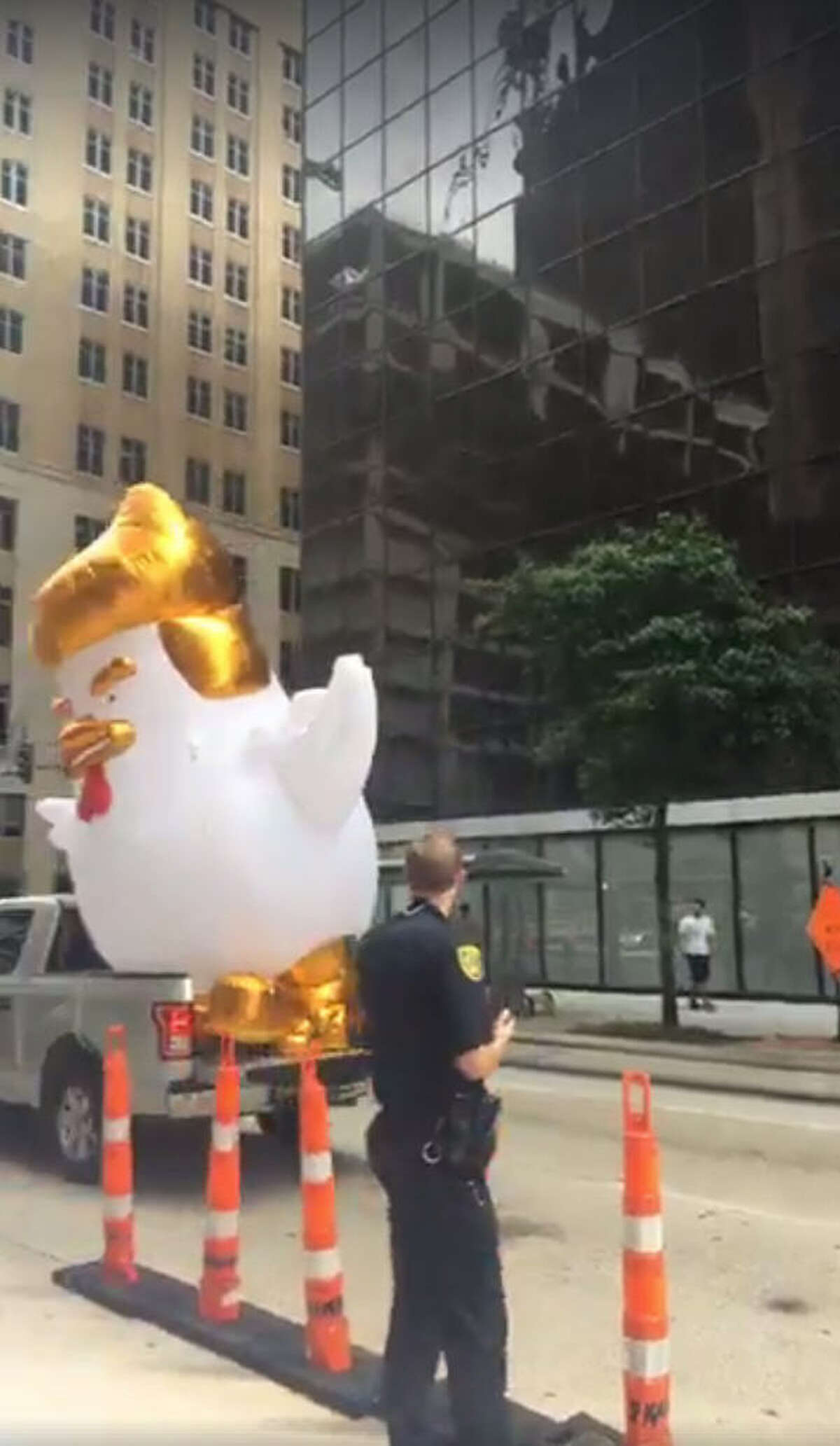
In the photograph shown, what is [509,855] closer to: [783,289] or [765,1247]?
[783,289]

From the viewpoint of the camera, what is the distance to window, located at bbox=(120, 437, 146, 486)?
6641 millimetres

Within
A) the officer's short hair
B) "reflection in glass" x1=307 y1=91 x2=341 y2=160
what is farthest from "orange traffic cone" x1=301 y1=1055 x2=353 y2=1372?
"reflection in glass" x1=307 y1=91 x2=341 y2=160

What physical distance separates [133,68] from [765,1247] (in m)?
5.38

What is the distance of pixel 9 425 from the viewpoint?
6.12 m

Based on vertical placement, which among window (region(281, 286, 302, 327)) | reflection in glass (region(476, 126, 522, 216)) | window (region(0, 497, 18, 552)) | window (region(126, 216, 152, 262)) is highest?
reflection in glass (region(476, 126, 522, 216))

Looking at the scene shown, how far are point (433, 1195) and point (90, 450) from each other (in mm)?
4032

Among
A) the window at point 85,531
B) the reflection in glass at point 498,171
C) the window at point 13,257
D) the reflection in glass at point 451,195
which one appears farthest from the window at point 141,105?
the reflection in glass at point 451,195

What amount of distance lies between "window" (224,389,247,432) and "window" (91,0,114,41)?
1.75 metres

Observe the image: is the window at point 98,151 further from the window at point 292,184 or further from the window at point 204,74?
the window at point 292,184

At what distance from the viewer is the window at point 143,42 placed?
5125 mm

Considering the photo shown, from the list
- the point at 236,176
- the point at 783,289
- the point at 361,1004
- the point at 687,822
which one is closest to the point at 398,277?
the point at 783,289

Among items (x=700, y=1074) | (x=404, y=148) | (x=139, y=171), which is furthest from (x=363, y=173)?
(x=139, y=171)

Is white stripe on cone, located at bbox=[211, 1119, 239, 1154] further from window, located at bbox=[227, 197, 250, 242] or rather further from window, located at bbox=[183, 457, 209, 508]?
window, located at bbox=[227, 197, 250, 242]

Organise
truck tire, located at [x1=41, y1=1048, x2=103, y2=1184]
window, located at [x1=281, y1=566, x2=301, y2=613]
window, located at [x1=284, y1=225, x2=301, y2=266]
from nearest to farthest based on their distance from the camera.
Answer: window, located at [x1=284, y1=225, x2=301, y2=266]
truck tire, located at [x1=41, y1=1048, x2=103, y2=1184]
window, located at [x1=281, y1=566, x2=301, y2=613]
